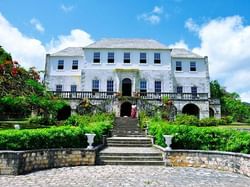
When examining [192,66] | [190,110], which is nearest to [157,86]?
[190,110]

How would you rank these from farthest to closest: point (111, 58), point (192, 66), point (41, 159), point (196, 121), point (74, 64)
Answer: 1. point (74, 64)
2. point (192, 66)
3. point (111, 58)
4. point (196, 121)
5. point (41, 159)

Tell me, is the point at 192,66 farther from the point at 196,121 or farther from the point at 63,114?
the point at 63,114

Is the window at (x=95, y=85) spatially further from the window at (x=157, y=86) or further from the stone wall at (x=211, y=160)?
the stone wall at (x=211, y=160)

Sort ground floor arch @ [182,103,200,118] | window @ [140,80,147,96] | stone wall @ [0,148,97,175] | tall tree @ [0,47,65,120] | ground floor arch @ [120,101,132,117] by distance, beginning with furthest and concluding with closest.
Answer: window @ [140,80,147,96]
ground floor arch @ [182,103,200,118]
ground floor arch @ [120,101,132,117]
tall tree @ [0,47,65,120]
stone wall @ [0,148,97,175]

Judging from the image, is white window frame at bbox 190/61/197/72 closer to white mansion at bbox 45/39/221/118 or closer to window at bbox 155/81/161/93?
white mansion at bbox 45/39/221/118

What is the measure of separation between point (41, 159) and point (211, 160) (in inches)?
284

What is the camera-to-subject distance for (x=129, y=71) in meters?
39.1

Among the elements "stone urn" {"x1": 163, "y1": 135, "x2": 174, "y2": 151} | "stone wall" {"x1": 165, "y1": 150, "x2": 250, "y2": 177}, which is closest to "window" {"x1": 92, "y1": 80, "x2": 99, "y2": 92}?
"stone urn" {"x1": 163, "y1": 135, "x2": 174, "y2": 151}

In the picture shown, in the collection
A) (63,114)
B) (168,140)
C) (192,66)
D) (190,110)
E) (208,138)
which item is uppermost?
(192,66)

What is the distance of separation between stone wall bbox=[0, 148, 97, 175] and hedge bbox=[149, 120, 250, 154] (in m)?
4.10

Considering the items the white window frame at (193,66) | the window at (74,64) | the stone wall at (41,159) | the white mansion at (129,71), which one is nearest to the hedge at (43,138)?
Answer: the stone wall at (41,159)

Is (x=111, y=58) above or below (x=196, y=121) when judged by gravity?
above

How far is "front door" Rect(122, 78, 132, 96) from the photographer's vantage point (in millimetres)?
39656

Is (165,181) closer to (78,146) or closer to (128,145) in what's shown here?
(78,146)
